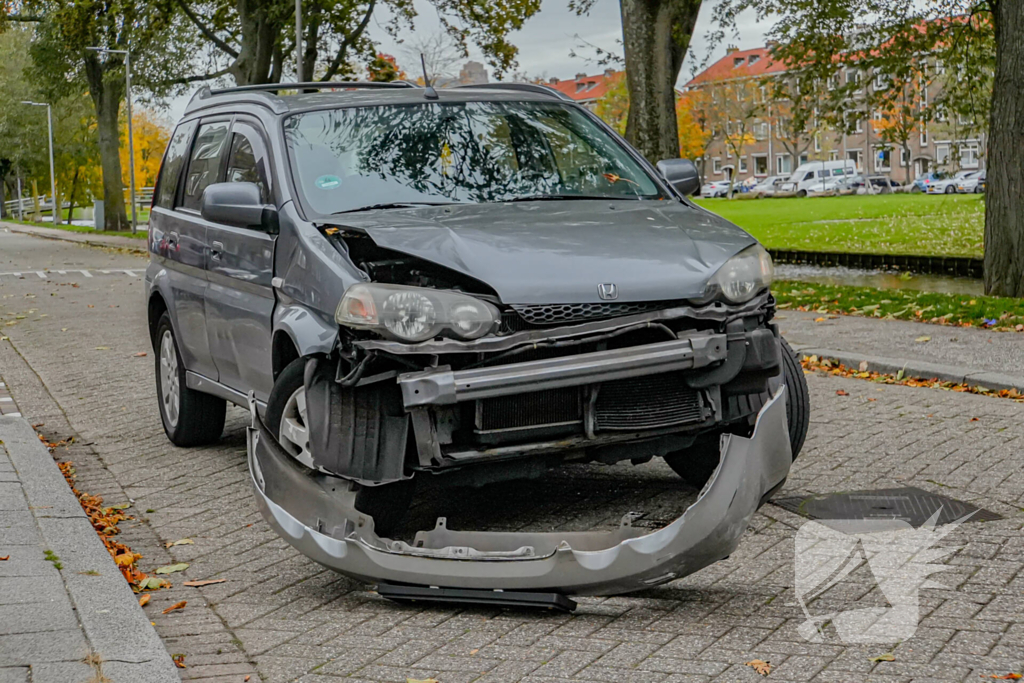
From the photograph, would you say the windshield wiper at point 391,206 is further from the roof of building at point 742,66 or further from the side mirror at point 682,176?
the roof of building at point 742,66

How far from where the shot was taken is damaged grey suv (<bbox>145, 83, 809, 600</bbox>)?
4.45 meters

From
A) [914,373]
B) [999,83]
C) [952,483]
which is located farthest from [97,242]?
[952,483]

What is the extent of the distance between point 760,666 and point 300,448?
6.61ft

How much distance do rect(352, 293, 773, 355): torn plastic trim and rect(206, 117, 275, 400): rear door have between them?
1.43 meters

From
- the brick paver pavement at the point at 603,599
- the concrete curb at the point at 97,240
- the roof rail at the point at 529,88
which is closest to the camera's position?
the brick paver pavement at the point at 603,599

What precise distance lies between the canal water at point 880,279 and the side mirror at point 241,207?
13.4 meters

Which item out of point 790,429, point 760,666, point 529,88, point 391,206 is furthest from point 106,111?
point 760,666

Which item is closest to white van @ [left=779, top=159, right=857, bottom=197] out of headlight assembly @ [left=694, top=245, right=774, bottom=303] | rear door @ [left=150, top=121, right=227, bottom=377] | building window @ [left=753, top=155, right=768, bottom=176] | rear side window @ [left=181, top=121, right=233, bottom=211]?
building window @ [left=753, top=155, right=768, bottom=176]

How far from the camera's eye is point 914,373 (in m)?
9.69

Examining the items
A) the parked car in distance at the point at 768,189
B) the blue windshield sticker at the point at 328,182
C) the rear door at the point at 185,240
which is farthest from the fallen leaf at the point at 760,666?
the parked car in distance at the point at 768,189

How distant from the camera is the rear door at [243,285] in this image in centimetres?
586

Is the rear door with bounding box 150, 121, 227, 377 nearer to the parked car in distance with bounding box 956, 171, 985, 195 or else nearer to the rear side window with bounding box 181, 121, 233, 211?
the rear side window with bounding box 181, 121, 233, 211

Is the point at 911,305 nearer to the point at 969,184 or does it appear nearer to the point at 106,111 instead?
the point at 106,111

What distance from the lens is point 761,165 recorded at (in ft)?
412
